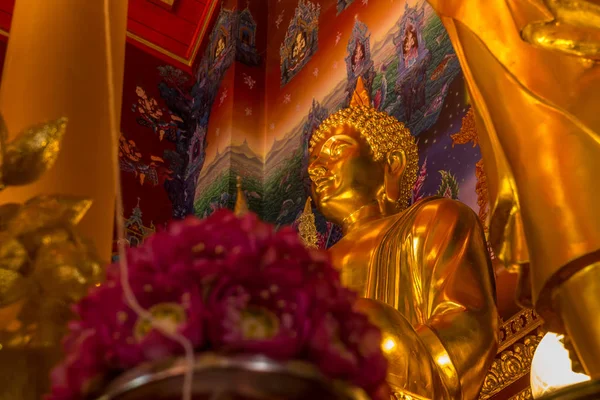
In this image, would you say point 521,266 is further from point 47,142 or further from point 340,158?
point 340,158

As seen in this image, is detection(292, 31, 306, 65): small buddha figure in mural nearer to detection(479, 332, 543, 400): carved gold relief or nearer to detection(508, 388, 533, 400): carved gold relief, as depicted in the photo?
detection(479, 332, 543, 400): carved gold relief

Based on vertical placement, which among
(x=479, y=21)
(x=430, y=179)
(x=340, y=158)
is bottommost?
(x=479, y=21)

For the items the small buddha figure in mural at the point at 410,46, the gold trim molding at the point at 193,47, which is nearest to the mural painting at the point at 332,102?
the small buddha figure in mural at the point at 410,46

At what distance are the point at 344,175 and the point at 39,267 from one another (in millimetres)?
1577

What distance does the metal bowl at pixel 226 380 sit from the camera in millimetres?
467

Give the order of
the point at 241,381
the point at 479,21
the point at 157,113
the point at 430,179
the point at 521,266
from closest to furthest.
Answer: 1. the point at 241,381
2. the point at 521,266
3. the point at 479,21
4. the point at 430,179
5. the point at 157,113

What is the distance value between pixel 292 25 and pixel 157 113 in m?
1.01

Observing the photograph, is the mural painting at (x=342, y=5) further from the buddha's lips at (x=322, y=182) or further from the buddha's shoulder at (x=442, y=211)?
the buddha's shoulder at (x=442, y=211)

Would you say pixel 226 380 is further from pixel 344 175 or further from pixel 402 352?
pixel 344 175

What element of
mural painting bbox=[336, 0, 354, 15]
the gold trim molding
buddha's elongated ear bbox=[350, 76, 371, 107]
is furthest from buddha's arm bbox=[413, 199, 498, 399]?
the gold trim molding

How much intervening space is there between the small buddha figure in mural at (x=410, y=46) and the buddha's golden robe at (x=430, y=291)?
5.50 ft

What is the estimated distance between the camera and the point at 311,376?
18.8 inches

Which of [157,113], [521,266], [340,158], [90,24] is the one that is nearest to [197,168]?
[157,113]

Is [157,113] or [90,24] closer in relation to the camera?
[90,24]
